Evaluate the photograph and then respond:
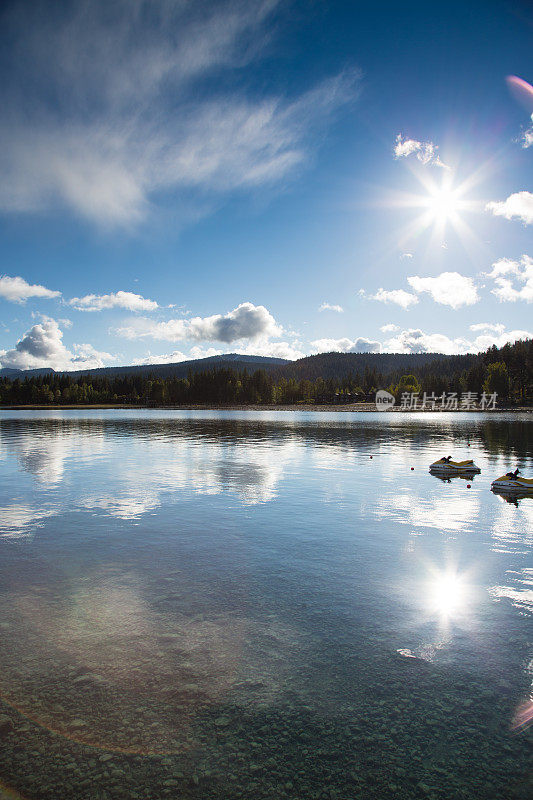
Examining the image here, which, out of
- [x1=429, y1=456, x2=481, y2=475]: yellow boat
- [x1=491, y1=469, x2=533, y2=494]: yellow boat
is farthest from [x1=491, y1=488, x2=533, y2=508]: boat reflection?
[x1=429, y1=456, x2=481, y2=475]: yellow boat

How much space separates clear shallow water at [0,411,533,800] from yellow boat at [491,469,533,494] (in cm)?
846

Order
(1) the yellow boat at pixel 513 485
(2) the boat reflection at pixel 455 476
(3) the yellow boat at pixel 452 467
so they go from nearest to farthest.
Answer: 1. (1) the yellow boat at pixel 513 485
2. (2) the boat reflection at pixel 455 476
3. (3) the yellow boat at pixel 452 467

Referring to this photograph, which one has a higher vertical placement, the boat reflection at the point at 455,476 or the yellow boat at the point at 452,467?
the yellow boat at the point at 452,467

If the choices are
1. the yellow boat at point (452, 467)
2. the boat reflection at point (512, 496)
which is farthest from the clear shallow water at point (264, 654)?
the yellow boat at point (452, 467)

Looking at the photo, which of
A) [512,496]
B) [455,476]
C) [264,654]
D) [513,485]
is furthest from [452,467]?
[264,654]

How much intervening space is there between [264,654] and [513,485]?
95.2 ft

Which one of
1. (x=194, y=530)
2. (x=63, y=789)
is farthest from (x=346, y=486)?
(x=63, y=789)

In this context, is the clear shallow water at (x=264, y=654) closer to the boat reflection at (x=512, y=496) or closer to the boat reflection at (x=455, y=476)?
the boat reflection at (x=512, y=496)

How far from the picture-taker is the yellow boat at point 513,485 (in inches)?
1337

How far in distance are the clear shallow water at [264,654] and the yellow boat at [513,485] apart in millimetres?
8463

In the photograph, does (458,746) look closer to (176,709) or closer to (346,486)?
(176,709)

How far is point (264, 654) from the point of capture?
1116 centimetres

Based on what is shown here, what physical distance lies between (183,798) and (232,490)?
87.1 feet

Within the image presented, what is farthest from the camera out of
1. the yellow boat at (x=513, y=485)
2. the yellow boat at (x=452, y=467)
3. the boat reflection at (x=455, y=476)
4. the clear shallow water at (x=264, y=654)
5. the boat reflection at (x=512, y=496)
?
the yellow boat at (x=452, y=467)
